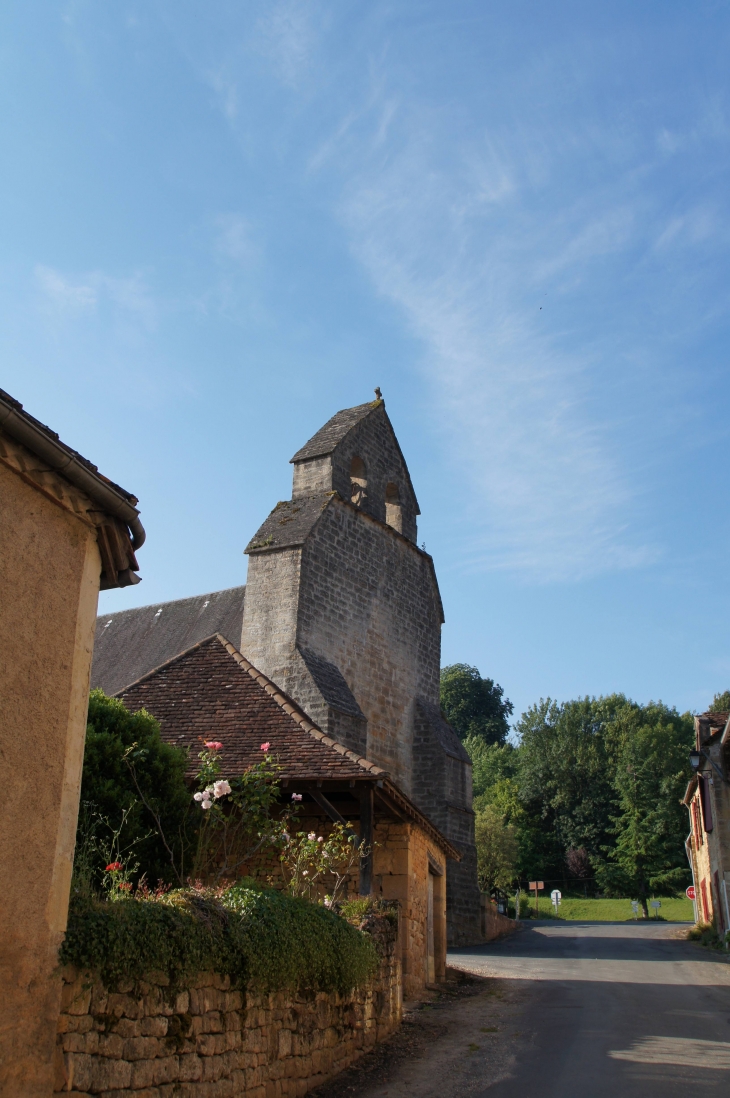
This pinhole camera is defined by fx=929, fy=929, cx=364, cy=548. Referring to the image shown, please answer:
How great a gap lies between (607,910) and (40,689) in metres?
38.5

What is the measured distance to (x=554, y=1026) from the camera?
9438 mm

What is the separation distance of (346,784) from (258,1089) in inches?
146

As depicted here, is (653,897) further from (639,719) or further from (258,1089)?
(258,1089)

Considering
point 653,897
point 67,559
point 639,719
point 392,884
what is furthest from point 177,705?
point 639,719

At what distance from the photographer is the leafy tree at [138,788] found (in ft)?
26.9

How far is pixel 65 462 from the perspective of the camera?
528 centimetres

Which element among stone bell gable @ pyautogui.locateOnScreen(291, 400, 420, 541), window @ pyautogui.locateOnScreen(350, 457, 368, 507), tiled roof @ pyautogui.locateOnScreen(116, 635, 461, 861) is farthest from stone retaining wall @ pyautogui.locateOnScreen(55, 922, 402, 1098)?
window @ pyautogui.locateOnScreen(350, 457, 368, 507)

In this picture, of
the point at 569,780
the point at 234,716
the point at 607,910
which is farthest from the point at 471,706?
the point at 234,716

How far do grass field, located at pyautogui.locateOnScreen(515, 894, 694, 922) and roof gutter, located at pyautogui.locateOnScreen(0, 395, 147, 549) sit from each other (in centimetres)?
3546

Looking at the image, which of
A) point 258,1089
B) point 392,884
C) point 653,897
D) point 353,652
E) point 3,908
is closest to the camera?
point 3,908

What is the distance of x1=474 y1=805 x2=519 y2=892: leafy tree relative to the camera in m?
37.7

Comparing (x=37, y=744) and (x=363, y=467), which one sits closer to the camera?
(x=37, y=744)

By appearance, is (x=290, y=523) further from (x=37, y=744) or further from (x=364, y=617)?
(x=37, y=744)

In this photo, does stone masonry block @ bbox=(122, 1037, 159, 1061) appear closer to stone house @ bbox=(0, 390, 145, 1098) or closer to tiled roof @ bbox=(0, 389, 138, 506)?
stone house @ bbox=(0, 390, 145, 1098)
